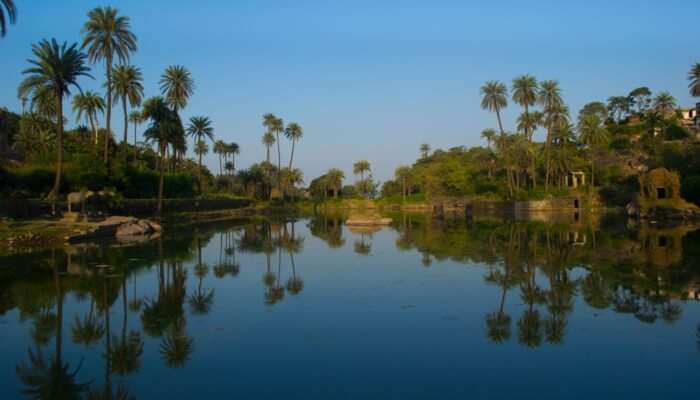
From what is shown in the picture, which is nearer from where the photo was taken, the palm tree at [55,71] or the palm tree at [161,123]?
the palm tree at [55,71]

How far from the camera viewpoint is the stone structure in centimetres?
4859

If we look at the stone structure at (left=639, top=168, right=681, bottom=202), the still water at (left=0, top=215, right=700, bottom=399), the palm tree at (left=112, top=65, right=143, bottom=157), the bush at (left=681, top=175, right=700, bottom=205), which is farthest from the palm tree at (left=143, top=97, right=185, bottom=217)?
the bush at (left=681, top=175, right=700, bottom=205)

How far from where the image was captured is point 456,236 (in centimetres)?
3491

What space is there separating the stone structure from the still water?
99.6 feet

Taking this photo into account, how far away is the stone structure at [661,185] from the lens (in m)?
48.6

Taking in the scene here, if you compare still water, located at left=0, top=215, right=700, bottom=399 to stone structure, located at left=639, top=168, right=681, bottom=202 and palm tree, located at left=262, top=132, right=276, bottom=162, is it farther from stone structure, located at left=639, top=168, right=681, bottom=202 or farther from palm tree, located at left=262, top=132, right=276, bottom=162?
palm tree, located at left=262, top=132, right=276, bottom=162

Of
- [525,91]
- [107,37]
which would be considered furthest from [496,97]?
[107,37]

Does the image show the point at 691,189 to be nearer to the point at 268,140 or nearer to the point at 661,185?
the point at 661,185

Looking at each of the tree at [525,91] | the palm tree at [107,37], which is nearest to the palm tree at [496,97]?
the tree at [525,91]

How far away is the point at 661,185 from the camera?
48969 millimetres

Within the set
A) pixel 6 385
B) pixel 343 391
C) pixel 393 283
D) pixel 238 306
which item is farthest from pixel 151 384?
pixel 393 283

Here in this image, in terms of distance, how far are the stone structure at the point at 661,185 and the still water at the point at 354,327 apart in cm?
3036

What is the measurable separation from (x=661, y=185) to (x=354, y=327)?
47550mm

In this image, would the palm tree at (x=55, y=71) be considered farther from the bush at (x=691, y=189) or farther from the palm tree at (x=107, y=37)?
the bush at (x=691, y=189)
